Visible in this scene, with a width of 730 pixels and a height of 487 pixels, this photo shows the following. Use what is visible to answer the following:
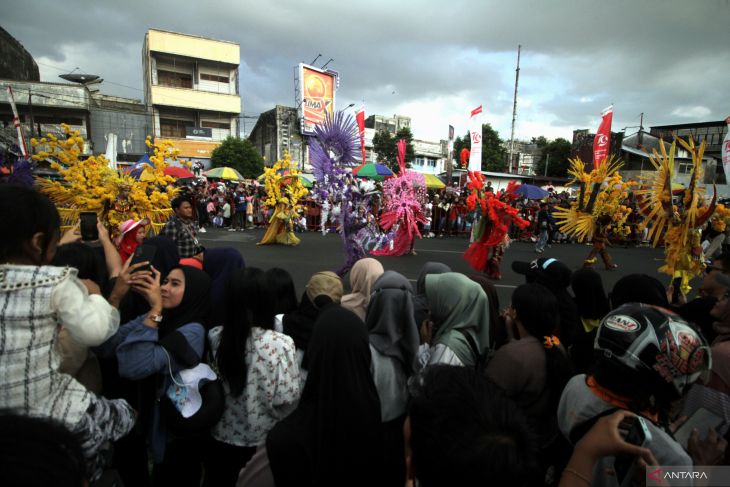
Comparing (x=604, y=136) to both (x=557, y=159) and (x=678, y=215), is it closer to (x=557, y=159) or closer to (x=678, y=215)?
(x=678, y=215)

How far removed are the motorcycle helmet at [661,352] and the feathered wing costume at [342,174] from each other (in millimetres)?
6051

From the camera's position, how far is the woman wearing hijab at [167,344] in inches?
62.9

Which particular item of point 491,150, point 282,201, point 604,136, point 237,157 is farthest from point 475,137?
point 491,150

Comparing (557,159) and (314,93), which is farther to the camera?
(557,159)

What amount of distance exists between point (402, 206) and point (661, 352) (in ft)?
29.8

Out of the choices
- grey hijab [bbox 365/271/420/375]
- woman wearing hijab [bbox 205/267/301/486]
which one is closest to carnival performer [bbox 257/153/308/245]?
grey hijab [bbox 365/271/420/375]

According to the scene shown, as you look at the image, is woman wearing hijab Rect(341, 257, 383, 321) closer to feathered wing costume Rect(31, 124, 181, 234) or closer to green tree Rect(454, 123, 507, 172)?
feathered wing costume Rect(31, 124, 181, 234)

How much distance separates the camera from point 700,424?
1446 millimetres

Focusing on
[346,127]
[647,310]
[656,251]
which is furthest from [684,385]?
[656,251]

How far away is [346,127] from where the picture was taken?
6.93m

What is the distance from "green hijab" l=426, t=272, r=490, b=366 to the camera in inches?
79.7

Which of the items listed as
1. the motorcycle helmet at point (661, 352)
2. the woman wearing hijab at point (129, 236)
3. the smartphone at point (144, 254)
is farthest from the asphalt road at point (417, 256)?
the motorcycle helmet at point (661, 352)

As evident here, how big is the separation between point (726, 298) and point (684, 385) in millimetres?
1268

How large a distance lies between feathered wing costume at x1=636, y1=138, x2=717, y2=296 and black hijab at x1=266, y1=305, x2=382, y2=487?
574cm
